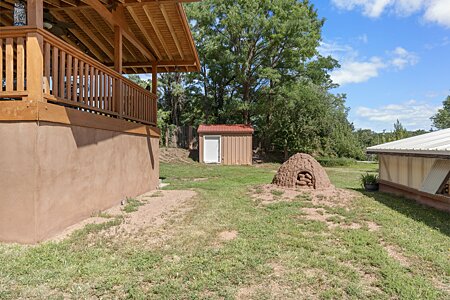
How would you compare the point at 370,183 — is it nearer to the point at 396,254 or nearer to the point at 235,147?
the point at 396,254

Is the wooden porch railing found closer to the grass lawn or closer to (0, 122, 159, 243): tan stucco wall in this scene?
(0, 122, 159, 243): tan stucco wall

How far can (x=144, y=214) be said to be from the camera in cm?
519

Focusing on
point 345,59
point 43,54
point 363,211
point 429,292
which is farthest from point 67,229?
point 345,59

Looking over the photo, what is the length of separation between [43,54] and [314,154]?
68.1ft

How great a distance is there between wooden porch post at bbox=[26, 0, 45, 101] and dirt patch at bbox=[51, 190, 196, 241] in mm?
1818

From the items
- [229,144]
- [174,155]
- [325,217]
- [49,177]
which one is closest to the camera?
[49,177]

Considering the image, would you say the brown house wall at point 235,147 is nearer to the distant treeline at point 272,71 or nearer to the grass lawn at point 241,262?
the distant treeline at point 272,71

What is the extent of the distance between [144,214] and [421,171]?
20.0 feet

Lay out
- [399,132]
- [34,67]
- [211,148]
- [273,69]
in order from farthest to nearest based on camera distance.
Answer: [399,132]
[273,69]
[211,148]
[34,67]

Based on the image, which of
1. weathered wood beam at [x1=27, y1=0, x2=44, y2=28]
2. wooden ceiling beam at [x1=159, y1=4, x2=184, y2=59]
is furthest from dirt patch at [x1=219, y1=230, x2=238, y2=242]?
wooden ceiling beam at [x1=159, y1=4, x2=184, y2=59]

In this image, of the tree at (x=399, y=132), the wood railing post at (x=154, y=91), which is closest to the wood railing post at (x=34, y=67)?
the wood railing post at (x=154, y=91)

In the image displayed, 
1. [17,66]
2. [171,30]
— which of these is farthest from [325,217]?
[171,30]

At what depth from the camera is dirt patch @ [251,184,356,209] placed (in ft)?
20.6

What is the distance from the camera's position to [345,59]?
947 inches
